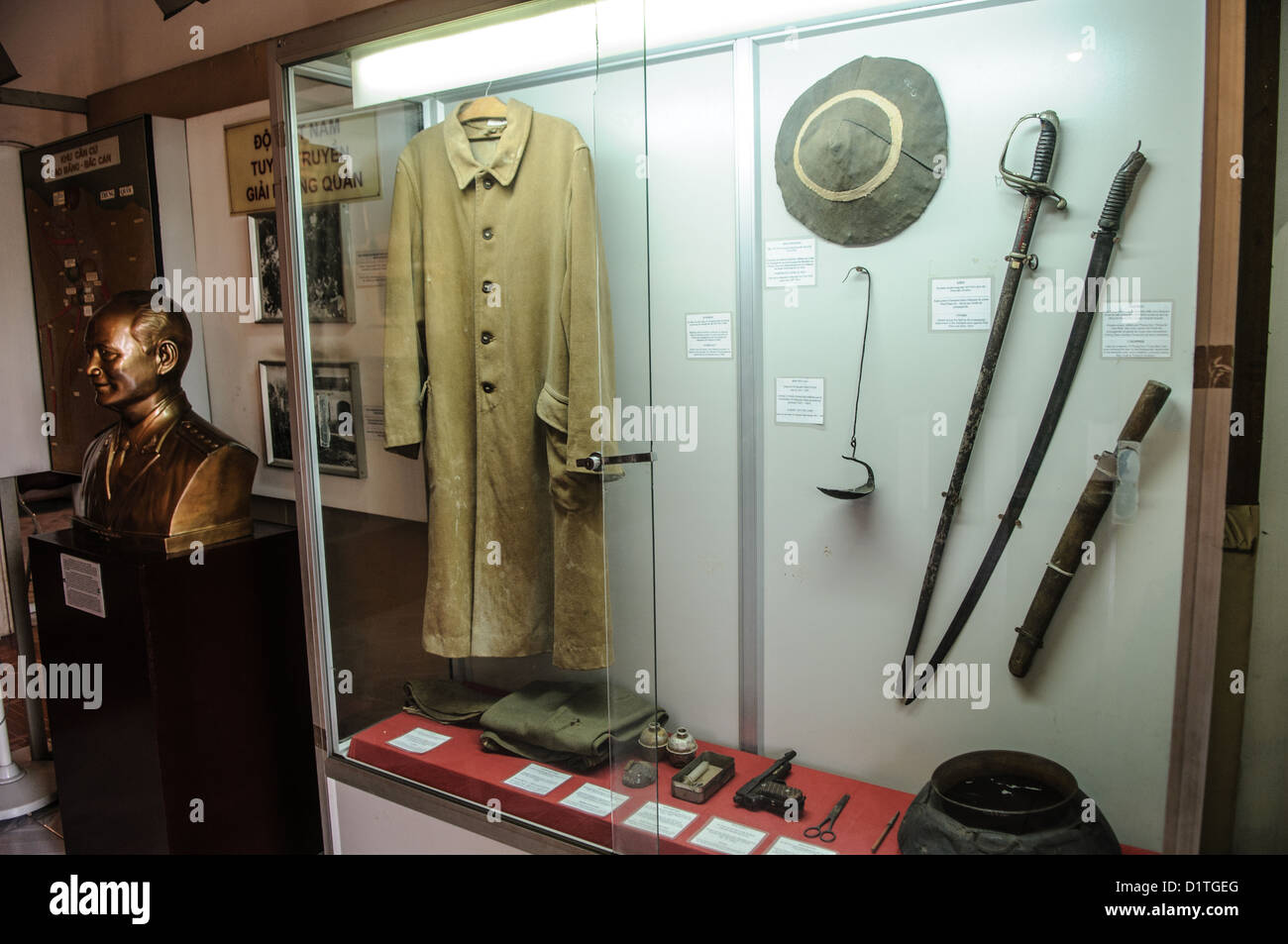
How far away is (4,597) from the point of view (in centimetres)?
367

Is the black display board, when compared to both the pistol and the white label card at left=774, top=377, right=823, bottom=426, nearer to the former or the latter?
the white label card at left=774, top=377, right=823, bottom=426

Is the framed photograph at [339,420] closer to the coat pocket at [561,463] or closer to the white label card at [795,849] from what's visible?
the coat pocket at [561,463]

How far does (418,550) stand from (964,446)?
1.36 m

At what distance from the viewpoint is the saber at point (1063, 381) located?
155 cm

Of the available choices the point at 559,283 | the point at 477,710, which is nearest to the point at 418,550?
the point at 477,710

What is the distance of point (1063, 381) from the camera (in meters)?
1.64

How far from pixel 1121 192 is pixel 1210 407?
0.48 metres

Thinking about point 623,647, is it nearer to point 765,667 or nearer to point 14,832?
point 765,667

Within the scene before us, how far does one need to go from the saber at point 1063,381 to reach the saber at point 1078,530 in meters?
0.10

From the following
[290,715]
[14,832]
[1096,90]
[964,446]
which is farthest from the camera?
[14,832]

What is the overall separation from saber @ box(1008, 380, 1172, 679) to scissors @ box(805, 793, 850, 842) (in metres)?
0.45

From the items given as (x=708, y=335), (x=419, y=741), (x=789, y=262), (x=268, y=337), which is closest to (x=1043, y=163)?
(x=789, y=262)

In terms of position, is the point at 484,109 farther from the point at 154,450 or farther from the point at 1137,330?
the point at 1137,330

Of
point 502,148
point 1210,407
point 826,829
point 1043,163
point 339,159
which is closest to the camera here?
point 1210,407
